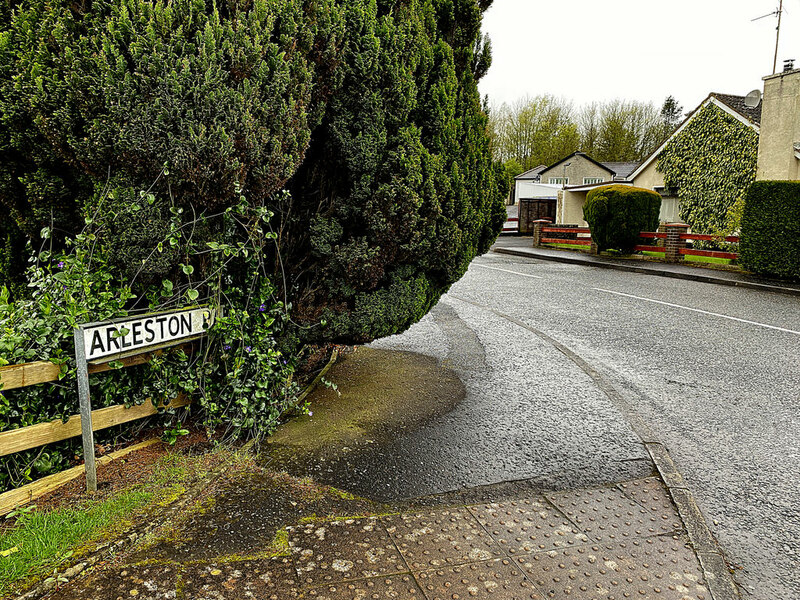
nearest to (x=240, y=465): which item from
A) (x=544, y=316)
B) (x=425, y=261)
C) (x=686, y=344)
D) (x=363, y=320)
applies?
(x=363, y=320)

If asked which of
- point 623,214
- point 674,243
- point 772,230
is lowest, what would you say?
point 674,243

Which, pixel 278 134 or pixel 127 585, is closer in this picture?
pixel 127 585

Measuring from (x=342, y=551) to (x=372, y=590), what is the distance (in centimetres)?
32

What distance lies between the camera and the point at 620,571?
2795 mm

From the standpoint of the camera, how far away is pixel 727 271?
16.7 meters

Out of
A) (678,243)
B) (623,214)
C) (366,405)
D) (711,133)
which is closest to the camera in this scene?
(366,405)

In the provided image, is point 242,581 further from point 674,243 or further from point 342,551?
point 674,243

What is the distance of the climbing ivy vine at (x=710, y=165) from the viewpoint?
902 inches

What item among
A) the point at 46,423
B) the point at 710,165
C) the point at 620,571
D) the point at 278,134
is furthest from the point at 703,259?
the point at 46,423

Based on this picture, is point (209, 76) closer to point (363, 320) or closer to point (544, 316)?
point (363, 320)

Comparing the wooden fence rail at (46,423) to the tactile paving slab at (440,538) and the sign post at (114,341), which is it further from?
the tactile paving slab at (440,538)

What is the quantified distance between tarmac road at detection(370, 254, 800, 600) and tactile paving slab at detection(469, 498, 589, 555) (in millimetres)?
373

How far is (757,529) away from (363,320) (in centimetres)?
292

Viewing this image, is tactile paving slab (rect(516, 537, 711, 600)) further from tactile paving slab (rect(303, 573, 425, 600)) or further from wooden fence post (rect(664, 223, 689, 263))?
wooden fence post (rect(664, 223, 689, 263))
